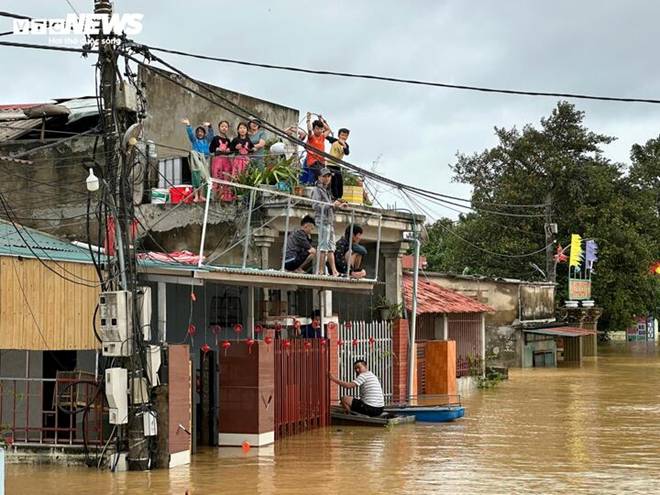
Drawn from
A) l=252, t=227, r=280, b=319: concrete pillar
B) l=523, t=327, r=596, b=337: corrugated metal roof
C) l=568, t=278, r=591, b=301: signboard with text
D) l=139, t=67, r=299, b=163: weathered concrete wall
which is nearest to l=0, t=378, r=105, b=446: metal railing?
l=252, t=227, r=280, b=319: concrete pillar

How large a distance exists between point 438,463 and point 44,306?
6.53m

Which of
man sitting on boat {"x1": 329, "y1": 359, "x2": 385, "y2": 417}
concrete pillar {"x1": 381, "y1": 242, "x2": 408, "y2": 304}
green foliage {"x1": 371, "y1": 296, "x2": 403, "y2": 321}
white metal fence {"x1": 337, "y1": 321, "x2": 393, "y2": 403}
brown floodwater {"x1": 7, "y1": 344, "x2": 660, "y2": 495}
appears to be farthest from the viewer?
concrete pillar {"x1": 381, "y1": 242, "x2": 408, "y2": 304}

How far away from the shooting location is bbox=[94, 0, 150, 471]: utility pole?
14.9 m

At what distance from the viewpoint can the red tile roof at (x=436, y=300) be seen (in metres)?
29.4

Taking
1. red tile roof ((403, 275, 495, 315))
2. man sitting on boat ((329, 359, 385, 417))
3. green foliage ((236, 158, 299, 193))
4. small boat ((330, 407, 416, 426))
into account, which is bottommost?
small boat ((330, 407, 416, 426))

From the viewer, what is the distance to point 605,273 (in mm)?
52531

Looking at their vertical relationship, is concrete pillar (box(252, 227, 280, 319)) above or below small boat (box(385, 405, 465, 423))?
above

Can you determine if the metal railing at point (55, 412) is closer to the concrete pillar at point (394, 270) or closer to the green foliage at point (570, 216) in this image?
the concrete pillar at point (394, 270)

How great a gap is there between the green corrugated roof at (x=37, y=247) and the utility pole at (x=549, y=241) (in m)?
34.1

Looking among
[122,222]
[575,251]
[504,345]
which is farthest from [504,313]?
[122,222]

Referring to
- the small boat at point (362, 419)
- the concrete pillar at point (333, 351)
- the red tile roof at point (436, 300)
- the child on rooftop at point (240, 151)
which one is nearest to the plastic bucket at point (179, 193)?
the child on rooftop at point (240, 151)

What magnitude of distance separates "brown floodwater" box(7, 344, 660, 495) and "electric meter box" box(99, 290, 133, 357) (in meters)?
1.79

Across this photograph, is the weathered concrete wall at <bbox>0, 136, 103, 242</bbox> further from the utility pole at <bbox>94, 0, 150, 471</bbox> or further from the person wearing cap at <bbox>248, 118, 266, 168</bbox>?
the utility pole at <bbox>94, 0, 150, 471</bbox>

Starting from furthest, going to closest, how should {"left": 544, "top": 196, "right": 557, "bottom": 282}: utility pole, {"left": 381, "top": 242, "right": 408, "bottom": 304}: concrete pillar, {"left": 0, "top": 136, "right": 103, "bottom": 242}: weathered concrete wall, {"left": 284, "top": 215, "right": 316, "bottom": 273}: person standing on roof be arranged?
{"left": 544, "top": 196, "right": 557, "bottom": 282}: utility pole, {"left": 381, "top": 242, "right": 408, "bottom": 304}: concrete pillar, {"left": 0, "top": 136, "right": 103, "bottom": 242}: weathered concrete wall, {"left": 284, "top": 215, "right": 316, "bottom": 273}: person standing on roof
